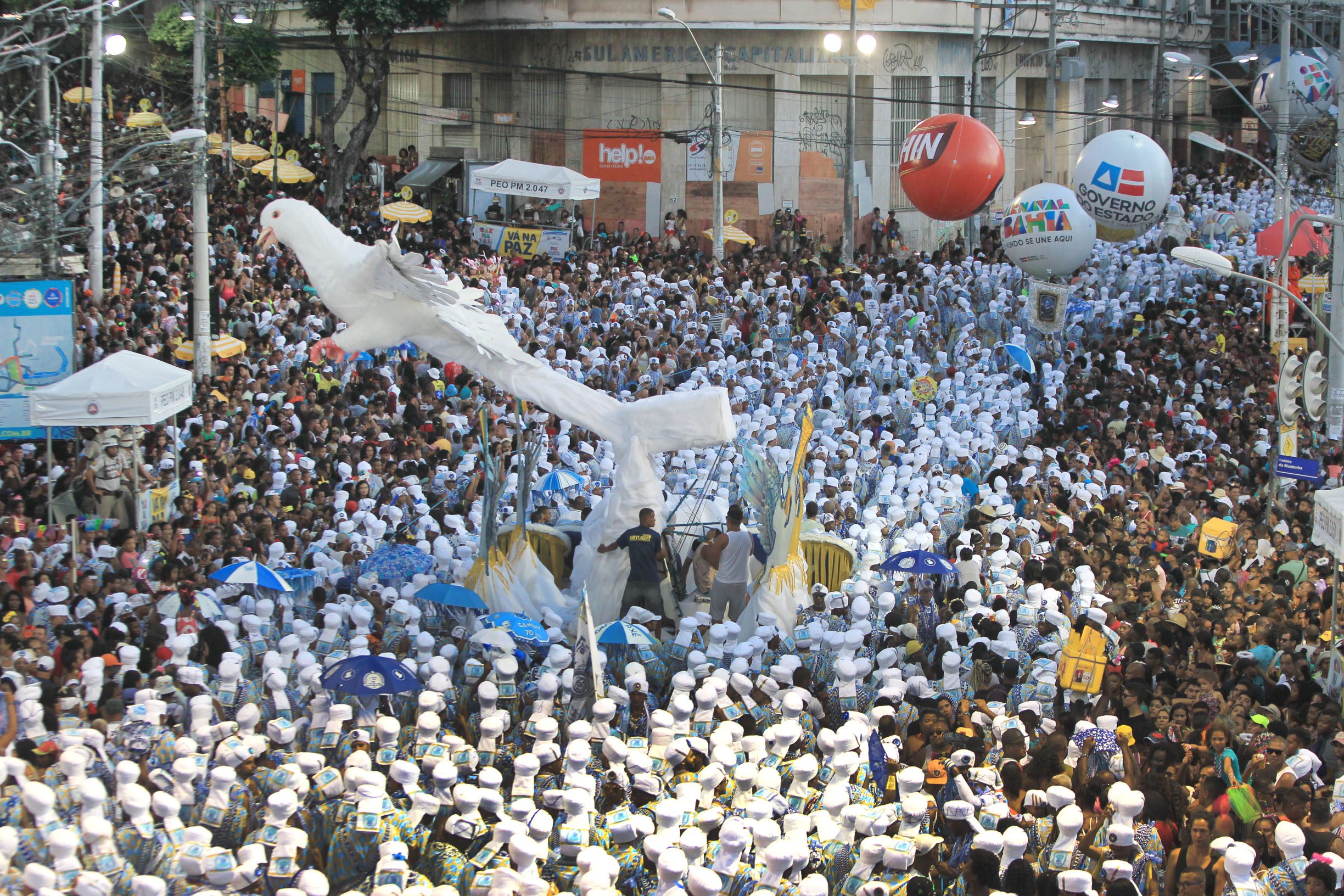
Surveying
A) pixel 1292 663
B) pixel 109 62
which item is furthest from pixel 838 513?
pixel 109 62

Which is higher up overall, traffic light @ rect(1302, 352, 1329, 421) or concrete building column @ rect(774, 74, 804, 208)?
concrete building column @ rect(774, 74, 804, 208)

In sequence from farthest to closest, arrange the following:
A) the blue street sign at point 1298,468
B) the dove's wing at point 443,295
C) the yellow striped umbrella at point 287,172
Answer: the yellow striped umbrella at point 287,172
the blue street sign at point 1298,468
the dove's wing at point 443,295

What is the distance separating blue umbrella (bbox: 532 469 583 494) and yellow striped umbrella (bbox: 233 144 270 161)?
15.7 m

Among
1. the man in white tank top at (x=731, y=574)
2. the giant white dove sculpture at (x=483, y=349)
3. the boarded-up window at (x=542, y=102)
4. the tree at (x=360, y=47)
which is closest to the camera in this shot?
the giant white dove sculpture at (x=483, y=349)

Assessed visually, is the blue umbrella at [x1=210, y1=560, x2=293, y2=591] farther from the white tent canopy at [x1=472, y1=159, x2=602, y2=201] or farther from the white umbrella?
the white tent canopy at [x1=472, y1=159, x2=602, y2=201]

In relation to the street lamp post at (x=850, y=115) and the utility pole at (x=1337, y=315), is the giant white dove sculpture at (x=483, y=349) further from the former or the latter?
the street lamp post at (x=850, y=115)

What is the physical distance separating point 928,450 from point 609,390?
4743 mm

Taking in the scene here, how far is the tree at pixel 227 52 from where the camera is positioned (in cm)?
3156

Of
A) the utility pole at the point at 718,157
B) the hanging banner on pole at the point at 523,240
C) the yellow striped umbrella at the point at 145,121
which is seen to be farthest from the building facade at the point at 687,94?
the hanging banner on pole at the point at 523,240

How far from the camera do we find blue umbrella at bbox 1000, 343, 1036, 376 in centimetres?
2034

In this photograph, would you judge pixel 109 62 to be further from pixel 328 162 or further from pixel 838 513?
pixel 838 513

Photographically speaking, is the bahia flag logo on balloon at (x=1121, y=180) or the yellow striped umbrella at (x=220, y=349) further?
the bahia flag logo on balloon at (x=1121, y=180)

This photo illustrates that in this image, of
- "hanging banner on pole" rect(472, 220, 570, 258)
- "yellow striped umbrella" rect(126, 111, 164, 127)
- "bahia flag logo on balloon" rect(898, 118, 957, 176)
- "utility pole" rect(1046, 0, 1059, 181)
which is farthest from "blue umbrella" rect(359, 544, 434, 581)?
"utility pole" rect(1046, 0, 1059, 181)

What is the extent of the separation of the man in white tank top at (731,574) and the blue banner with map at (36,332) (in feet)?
22.8
